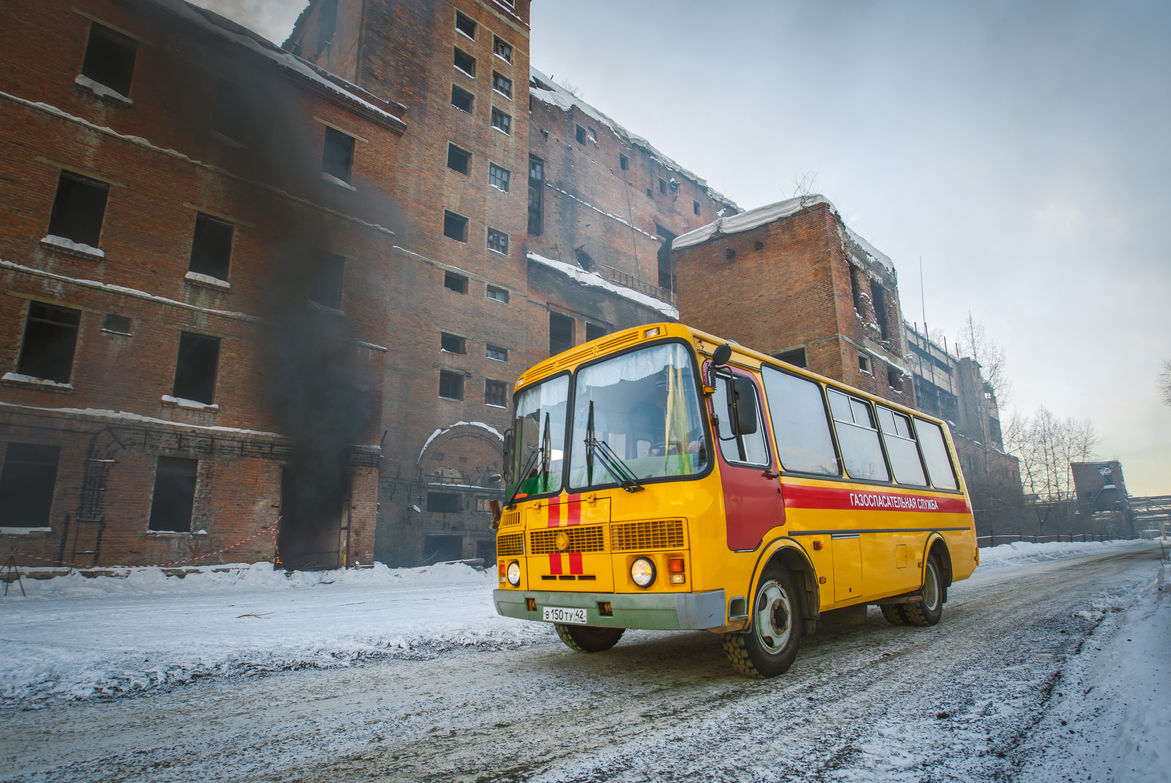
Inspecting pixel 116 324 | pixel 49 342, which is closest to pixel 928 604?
pixel 116 324

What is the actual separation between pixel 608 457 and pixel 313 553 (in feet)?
53.1

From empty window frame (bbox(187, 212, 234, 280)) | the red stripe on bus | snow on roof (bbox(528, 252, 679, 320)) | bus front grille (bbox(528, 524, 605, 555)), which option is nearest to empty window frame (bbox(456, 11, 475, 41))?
snow on roof (bbox(528, 252, 679, 320))

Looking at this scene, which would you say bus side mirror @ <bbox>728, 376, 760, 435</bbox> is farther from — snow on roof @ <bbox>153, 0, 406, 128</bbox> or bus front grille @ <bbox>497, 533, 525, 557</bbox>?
snow on roof @ <bbox>153, 0, 406, 128</bbox>

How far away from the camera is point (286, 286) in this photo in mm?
17375

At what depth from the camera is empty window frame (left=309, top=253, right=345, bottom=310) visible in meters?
18.5

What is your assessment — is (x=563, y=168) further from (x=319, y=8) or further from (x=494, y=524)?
(x=494, y=524)

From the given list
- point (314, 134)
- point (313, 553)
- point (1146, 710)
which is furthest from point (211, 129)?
point (1146, 710)

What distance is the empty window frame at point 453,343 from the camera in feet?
78.2

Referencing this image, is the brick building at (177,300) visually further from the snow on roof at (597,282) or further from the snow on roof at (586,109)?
the snow on roof at (586,109)

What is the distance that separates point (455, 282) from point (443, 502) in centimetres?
925

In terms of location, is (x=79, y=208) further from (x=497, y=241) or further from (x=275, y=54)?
(x=497, y=241)

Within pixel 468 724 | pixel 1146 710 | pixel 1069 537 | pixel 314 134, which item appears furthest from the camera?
pixel 1069 537

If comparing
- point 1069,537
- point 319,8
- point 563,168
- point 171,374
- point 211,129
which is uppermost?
point 319,8

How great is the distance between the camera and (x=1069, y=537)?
4109 cm
